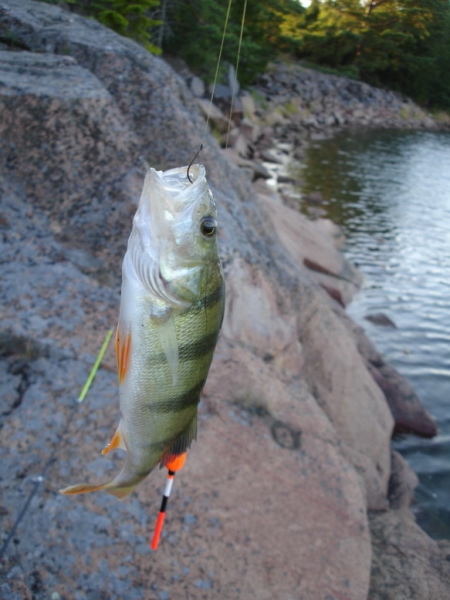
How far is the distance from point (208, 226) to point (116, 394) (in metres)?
1.90

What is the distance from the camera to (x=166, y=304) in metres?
1.82

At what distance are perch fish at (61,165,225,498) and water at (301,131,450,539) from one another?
4.68 metres

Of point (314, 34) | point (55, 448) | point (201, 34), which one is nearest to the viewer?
point (55, 448)

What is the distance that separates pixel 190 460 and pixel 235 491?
1.09 feet

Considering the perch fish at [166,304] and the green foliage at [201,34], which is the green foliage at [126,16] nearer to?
the green foliage at [201,34]

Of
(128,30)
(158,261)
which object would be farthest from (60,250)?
(128,30)

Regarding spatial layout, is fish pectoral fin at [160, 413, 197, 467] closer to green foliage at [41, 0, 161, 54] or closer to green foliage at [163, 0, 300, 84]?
green foliage at [41, 0, 161, 54]

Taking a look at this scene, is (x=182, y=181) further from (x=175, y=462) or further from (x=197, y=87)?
(x=197, y=87)

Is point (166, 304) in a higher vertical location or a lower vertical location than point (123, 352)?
higher

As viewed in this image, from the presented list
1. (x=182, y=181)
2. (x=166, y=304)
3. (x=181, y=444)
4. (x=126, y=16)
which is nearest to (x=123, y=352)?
(x=166, y=304)

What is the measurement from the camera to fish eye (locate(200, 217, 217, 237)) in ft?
6.08

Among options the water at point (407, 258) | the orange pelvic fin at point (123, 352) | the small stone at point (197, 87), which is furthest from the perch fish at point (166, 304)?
the small stone at point (197, 87)

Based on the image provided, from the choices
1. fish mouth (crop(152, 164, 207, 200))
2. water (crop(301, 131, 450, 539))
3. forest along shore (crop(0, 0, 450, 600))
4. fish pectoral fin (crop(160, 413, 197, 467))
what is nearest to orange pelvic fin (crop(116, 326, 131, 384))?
fish pectoral fin (crop(160, 413, 197, 467))

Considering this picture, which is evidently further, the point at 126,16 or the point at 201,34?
the point at 201,34
